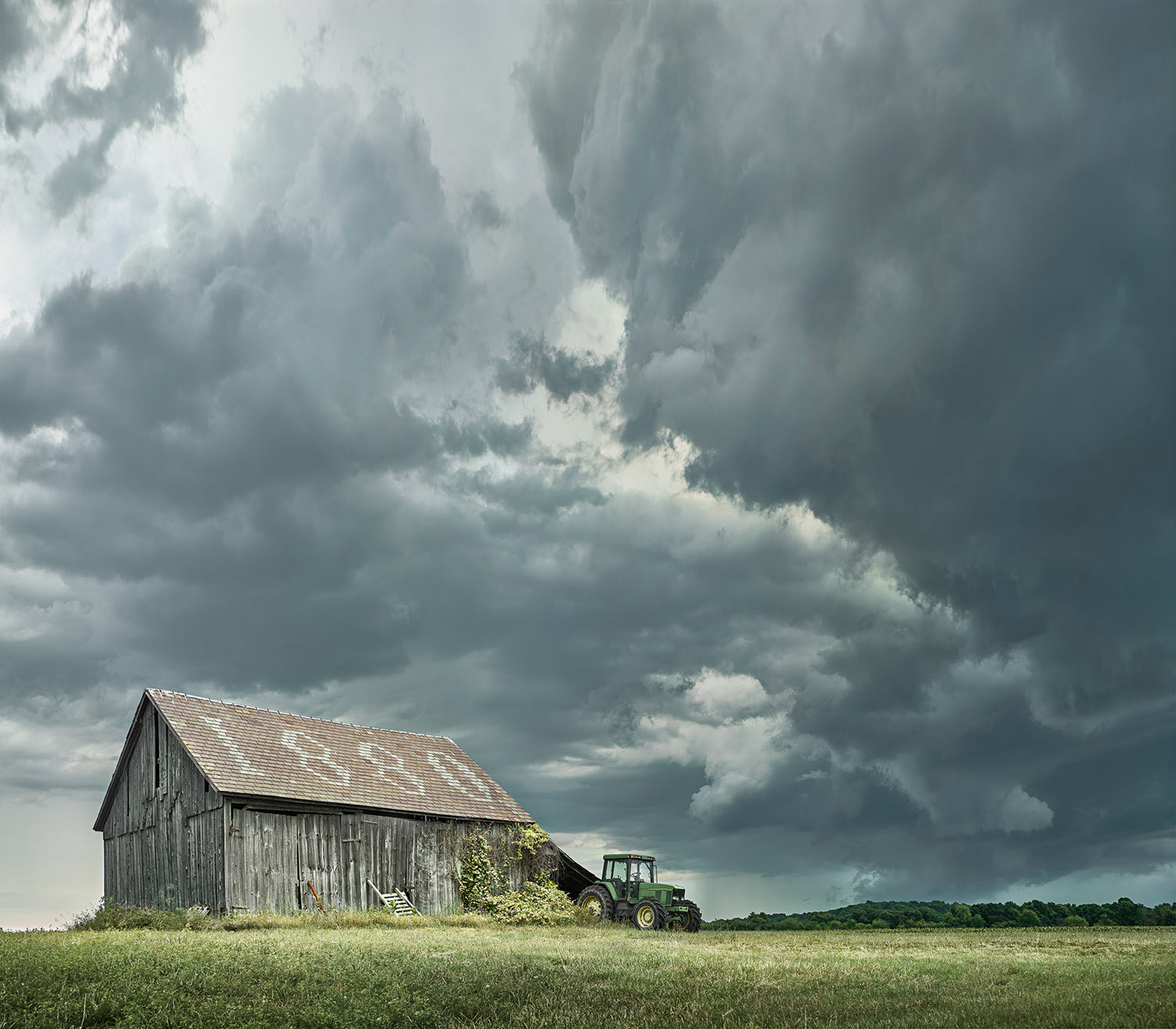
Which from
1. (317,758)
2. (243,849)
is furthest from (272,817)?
(317,758)

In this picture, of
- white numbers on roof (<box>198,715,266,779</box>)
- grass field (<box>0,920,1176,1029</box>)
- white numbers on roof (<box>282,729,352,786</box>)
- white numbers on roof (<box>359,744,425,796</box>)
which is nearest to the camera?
grass field (<box>0,920,1176,1029</box>)

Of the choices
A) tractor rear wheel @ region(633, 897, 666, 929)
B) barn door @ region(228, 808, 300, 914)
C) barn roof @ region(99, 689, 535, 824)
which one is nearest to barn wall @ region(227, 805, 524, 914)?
barn door @ region(228, 808, 300, 914)

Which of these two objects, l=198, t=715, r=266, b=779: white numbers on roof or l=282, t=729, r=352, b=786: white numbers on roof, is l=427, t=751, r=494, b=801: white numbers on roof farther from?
l=198, t=715, r=266, b=779: white numbers on roof

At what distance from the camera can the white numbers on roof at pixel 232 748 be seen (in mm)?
34344

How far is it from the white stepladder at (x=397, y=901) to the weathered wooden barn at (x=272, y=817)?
242mm

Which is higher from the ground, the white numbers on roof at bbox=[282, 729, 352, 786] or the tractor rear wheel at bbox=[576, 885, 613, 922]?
the white numbers on roof at bbox=[282, 729, 352, 786]

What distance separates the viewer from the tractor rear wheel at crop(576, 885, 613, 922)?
36.4m

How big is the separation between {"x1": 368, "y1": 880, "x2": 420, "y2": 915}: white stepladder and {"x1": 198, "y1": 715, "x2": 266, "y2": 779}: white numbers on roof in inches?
258

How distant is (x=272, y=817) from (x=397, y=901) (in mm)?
6441

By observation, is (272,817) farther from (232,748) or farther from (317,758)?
(317,758)

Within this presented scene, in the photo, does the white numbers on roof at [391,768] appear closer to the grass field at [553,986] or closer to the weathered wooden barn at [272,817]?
the weathered wooden barn at [272,817]

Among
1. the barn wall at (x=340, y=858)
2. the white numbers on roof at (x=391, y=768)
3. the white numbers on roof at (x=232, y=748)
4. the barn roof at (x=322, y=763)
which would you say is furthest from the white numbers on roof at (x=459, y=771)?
the white numbers on roof at (x=232, y=748)

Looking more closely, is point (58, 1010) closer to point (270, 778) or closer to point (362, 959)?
point (362, 959)

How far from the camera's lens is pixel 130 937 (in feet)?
71.4
